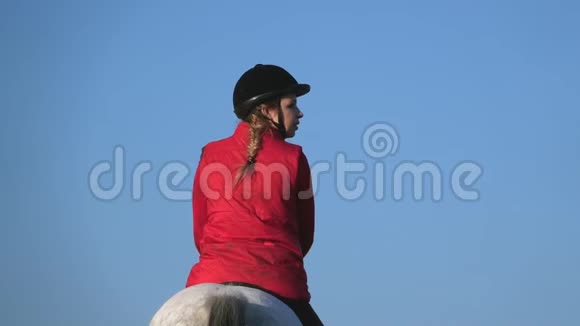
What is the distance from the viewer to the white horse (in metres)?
7.43

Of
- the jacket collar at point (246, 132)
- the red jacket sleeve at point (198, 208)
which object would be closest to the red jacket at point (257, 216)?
the jacket collar at point (246, 132)

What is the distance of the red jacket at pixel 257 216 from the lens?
8047 mm

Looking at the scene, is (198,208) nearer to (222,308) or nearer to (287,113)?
(287,113)

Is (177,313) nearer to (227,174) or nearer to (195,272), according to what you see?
(195,272)

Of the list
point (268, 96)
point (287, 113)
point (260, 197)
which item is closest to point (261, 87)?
point (268, 96)

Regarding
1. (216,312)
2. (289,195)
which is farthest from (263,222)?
(216,312)

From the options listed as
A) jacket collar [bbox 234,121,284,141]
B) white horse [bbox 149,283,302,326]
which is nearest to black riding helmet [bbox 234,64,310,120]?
jacket collar [bbox 234,121,284,141]

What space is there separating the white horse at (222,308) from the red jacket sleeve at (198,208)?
0.93 meters

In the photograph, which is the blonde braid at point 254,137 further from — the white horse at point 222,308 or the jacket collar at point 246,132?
the white horse at point 222,308

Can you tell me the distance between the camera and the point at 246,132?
840 cm

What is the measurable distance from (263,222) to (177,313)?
95cm

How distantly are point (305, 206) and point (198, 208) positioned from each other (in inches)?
31.9

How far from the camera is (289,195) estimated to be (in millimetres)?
8211

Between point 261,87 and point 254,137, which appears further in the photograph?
point 261,87
